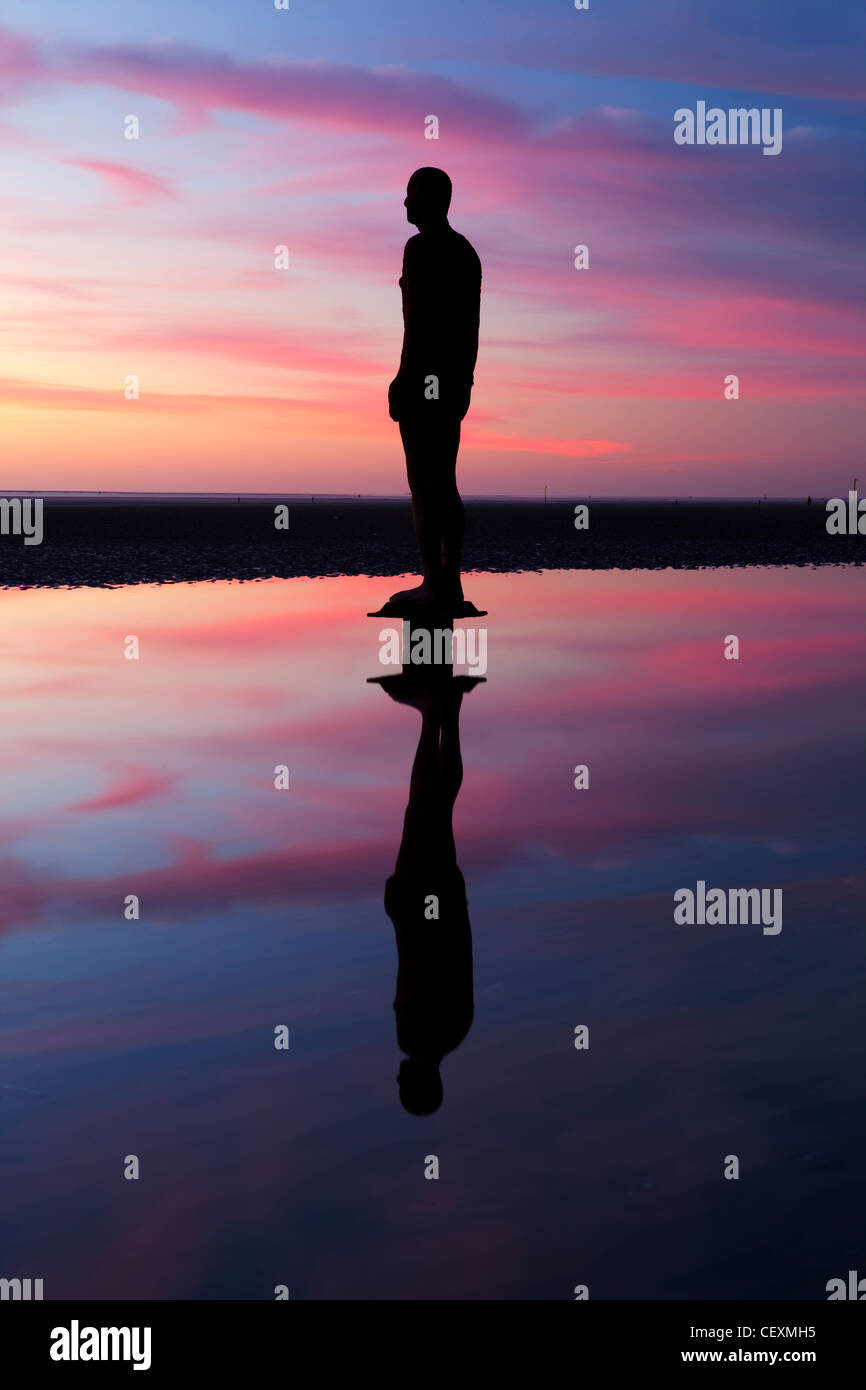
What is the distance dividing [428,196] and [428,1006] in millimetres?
10927

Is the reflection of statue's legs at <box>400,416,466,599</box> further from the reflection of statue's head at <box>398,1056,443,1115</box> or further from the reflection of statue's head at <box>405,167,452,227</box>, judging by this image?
the reflection of statue's head at <box>398,1056,443,1115</box>

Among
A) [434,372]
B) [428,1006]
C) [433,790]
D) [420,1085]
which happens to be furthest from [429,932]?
[434,372]

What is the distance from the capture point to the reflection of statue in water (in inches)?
202

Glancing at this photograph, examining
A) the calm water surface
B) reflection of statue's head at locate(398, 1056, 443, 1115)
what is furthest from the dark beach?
reflection of statue's head at locate(398, 1056, 443, 1115)

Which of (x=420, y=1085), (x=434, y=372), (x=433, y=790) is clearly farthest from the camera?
(x=434, y=372)

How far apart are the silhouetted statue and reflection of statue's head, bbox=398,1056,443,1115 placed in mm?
9966

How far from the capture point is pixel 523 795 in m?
9.25

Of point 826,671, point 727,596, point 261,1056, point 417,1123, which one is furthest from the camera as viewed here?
point 727,596

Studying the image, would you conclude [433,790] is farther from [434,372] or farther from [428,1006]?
[434,372]

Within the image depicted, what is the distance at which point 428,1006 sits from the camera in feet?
18.3
